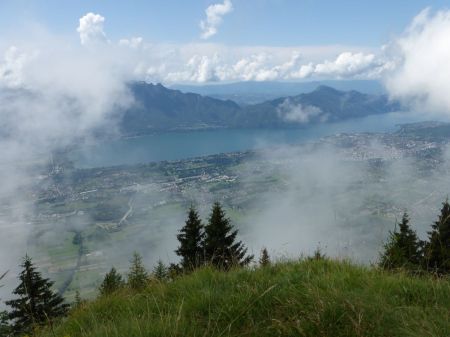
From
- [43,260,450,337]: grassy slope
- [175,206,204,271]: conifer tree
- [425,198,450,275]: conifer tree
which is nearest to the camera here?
[43,260,450,337]: grassy slope

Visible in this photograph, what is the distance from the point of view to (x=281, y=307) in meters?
3.47

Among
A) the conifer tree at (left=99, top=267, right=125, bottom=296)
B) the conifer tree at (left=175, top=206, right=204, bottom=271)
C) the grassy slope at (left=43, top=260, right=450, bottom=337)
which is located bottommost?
the conifer tree at (left=175, top=206, right=204, bottom=271)

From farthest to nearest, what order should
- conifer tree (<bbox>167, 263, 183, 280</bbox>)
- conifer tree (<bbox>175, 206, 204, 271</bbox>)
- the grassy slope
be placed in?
conifer tree (<bbox>175, 206, 204, 271</bbox>), conifer tree (<bbox>167, 263, 183, 280</bbox>), the grassy slope

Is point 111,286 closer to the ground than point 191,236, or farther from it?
farther from it

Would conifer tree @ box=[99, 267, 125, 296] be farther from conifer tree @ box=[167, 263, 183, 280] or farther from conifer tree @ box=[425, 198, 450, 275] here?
conifer tree @ box=[425, 198, 450, 275]

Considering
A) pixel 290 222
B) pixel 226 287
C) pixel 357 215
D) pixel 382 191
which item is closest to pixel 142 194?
pixel 290 222

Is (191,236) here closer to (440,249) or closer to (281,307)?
(440,249)

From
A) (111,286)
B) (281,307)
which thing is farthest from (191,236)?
(281,307)

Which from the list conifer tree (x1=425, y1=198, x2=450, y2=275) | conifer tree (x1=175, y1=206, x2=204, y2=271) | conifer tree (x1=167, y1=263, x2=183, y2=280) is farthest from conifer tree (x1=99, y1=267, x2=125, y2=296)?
conifer tree (x1=175, y1=206, x2=204, y2=271)

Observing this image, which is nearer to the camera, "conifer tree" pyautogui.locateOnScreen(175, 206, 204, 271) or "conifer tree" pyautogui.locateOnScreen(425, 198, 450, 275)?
"conifer tree" pyautogui.locateOnScreen(425, 198, 450, 275)

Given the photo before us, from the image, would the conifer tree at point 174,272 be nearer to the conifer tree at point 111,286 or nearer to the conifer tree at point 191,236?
the conifer tree at point 111,286

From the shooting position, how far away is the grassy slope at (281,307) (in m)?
2.97

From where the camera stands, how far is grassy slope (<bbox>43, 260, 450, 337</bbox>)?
2.97 m

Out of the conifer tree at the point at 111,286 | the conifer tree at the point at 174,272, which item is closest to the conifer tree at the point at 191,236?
the conifer tree at the point at 111,286
